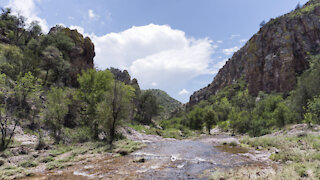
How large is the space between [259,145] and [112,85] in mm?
21578

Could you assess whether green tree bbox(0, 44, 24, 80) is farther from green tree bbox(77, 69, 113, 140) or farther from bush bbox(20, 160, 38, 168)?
bush bbox(20, 160, 38, 168)

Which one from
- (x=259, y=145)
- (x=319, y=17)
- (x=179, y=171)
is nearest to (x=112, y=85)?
(x=179, y=171)

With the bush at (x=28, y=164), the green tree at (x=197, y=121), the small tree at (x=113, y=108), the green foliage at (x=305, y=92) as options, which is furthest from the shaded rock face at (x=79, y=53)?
the green foliage at (x=305, y=92)

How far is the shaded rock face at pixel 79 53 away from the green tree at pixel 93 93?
16775 mm

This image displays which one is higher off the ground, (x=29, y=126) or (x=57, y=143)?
(x=29, y=126)

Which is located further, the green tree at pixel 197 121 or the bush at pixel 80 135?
the green tree at pixel 197 121

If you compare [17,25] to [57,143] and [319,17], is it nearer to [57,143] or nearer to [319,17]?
[57,143]

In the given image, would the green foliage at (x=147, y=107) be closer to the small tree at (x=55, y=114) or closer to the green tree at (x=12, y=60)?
the green tree at (x=12, y=60)

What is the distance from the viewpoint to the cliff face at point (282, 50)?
8550cm

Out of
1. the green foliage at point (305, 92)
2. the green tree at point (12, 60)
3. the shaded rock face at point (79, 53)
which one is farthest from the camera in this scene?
the shaded rock face at point (79, 53)

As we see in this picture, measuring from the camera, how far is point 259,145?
22109 millimetres

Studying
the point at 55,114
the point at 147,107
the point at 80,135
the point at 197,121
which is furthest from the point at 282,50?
the point at 55,114

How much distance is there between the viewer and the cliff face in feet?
281

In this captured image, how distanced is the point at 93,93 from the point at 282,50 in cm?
9939
